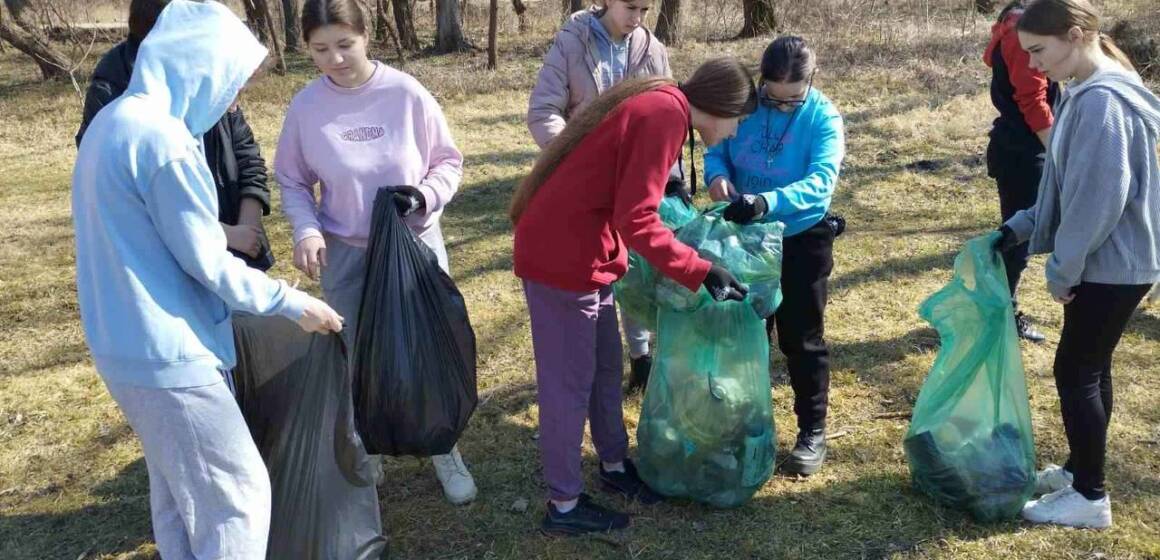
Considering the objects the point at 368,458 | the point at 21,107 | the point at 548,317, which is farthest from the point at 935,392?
the point at 21,107

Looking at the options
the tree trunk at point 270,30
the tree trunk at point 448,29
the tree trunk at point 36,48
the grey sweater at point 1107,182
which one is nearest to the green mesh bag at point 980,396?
the grey sweater at point 1107,182

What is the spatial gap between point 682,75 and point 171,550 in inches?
348

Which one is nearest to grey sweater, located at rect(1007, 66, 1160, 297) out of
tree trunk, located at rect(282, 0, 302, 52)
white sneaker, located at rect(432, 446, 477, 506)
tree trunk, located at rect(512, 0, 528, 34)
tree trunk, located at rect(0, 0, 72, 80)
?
white sneaker, located at rect(432, 446, 477, 506)

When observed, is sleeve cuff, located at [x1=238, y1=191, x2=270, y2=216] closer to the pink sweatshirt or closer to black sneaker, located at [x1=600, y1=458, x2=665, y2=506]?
the pink sweatshirt

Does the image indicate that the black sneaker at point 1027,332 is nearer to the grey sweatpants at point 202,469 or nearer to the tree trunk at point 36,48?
the grey sweatpants at point 202,469

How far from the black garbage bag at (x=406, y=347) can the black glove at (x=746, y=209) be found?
764 mm

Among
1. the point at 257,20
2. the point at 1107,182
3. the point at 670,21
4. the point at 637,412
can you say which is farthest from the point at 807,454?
the point at 257,20

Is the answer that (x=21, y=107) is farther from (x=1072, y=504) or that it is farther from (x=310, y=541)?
(x=1072, y=504)

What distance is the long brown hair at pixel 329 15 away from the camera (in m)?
2.45

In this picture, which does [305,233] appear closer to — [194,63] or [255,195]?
[255,195]

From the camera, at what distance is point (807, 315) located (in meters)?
2.81

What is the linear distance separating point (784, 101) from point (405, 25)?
11.7 m

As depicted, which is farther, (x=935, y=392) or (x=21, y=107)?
(x=21, y=107)

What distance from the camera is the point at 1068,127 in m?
2.28
